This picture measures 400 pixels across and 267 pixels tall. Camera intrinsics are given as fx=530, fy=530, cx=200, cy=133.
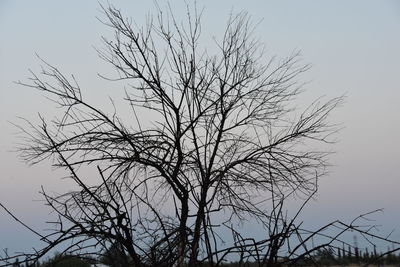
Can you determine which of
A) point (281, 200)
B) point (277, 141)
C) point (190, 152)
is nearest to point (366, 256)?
point (281, 200)

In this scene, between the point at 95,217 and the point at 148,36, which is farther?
the point at 148,36

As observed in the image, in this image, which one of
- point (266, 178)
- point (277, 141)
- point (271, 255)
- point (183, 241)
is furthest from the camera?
point (277, 141)

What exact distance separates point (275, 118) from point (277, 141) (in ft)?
1.70

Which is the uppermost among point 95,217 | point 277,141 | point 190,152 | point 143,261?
point 277,141

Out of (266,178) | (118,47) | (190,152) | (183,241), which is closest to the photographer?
(183,241)

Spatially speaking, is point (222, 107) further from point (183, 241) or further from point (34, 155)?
point (183, 241)

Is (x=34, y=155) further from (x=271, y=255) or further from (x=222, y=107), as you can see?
(x=271, y=255)

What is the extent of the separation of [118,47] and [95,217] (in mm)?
5050

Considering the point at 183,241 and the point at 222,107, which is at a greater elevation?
the point at 222,107

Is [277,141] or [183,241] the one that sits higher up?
[277,141]

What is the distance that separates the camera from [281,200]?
1.77m

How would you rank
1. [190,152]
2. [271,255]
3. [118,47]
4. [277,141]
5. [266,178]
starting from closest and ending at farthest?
[271,255]
[190,152]
[118,47]
[266,178]
[277,141]

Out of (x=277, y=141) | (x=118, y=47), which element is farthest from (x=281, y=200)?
(x=277, y=141)

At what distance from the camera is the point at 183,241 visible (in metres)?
1.74
